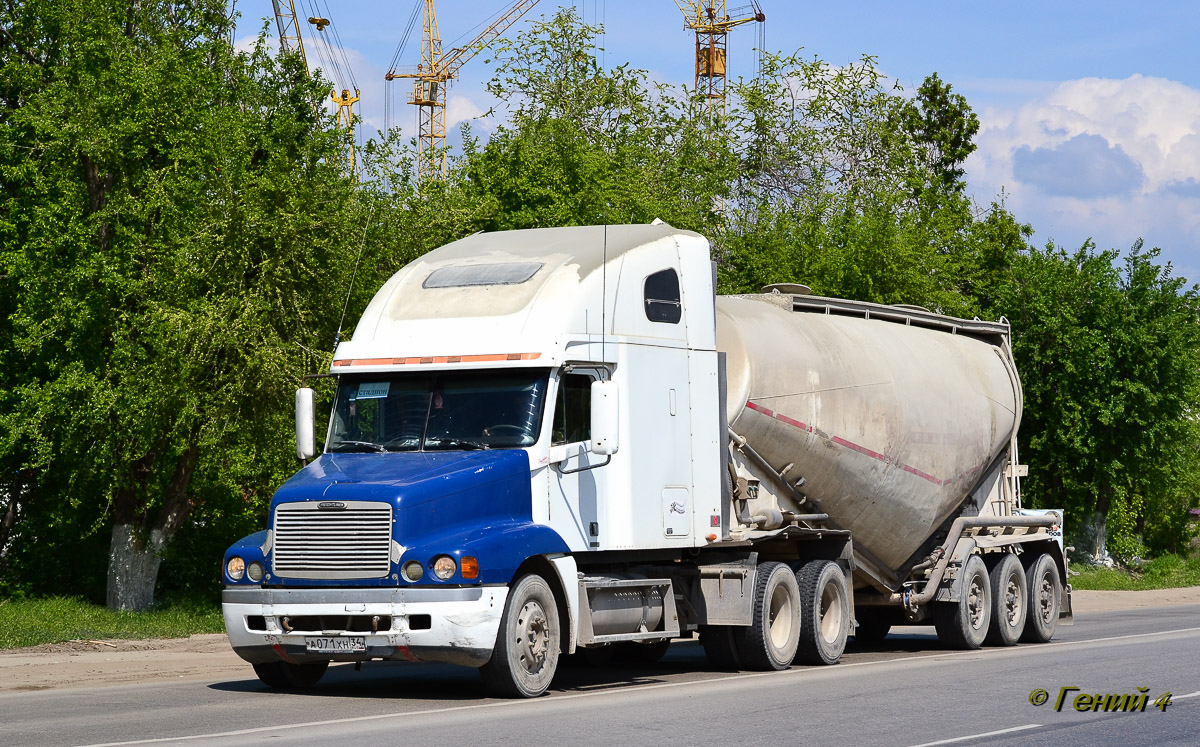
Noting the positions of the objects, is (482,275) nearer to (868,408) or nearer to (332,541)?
(332,541)

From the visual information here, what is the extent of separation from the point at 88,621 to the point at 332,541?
12.4 metres

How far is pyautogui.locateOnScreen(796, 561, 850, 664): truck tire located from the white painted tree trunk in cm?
1381

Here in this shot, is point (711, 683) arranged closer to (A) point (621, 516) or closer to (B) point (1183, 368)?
(A) point (621, 516)

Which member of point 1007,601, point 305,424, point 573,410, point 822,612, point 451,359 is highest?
point 451,359

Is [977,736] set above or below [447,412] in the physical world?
below

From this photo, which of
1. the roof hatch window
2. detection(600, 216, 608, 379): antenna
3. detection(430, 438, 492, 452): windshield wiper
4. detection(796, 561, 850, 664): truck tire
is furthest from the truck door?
detection(796, 561, 850, 664): truck tire

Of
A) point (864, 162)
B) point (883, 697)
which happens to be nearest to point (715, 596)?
point (883, 697)

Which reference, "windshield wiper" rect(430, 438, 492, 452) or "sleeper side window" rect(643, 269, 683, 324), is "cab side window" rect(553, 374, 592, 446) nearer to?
"windshield wiper" rect(430, 438, 492, 452)

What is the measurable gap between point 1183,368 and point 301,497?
1377 inches

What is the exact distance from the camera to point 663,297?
14.7 metres

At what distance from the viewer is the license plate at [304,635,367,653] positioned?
39.7ft

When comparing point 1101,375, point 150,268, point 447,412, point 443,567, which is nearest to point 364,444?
point 447,412

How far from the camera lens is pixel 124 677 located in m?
16.2

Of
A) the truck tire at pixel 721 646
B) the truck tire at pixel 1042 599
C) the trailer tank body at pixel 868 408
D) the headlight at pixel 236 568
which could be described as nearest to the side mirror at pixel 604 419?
the trailer tank body at pixel 868 408
